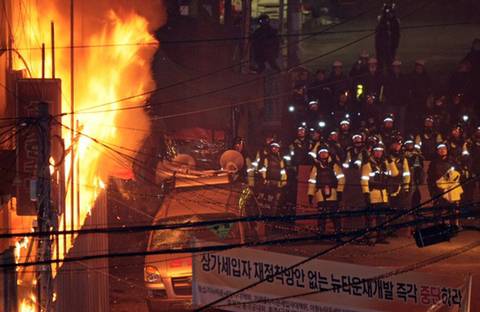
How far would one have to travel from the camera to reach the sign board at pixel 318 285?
13445 millimetres

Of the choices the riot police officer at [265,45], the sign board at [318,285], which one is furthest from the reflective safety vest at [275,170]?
the riot police officer at [265,45]

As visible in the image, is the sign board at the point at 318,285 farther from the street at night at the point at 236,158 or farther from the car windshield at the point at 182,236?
the car windshield at the point at 182,236

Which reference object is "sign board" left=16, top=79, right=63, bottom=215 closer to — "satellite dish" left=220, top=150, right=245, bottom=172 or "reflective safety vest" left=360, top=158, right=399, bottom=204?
"satellite dish" left=220, top=150, right=245, bottom=172

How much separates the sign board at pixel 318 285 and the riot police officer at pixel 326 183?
4810 millimetres

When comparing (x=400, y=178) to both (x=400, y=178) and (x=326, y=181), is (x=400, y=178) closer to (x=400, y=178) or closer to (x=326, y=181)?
(x=400, y=178)

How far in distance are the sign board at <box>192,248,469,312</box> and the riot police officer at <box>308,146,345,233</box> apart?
15.8 feet

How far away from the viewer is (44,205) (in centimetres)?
1334

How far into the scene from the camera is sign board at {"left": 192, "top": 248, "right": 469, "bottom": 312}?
1345 centimetres

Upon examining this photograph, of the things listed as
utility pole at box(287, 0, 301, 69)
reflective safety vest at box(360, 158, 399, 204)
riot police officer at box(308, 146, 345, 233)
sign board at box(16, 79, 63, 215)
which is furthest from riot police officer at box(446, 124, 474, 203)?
utility pole at box(287, 0, 301, 69)

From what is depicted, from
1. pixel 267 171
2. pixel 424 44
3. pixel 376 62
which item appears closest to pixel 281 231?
pixel 267 171

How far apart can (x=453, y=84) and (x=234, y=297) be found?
34.4ft

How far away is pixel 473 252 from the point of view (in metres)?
20.0

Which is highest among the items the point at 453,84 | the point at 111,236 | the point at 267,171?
the point at 453,84

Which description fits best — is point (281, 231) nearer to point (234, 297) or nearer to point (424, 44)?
point (234, 297)
